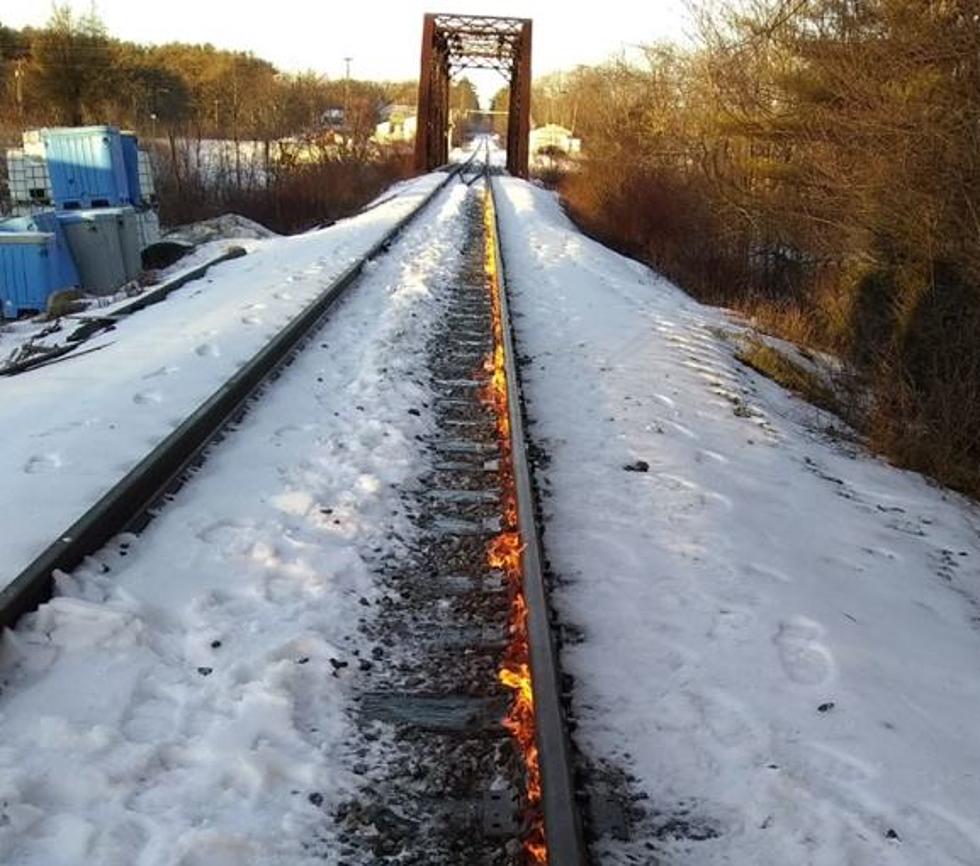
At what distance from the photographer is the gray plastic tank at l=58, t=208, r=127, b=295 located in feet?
50.1

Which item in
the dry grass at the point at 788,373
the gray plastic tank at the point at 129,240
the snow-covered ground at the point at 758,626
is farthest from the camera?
the gray plastic tank at the point at 129,240

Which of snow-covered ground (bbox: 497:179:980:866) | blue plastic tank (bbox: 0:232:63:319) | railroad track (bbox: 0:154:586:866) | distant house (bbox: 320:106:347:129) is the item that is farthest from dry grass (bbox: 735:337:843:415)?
distant house (bbox: 320:106:347:129)

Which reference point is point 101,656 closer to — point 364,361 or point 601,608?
point 601,608

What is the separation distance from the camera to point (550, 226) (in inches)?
802

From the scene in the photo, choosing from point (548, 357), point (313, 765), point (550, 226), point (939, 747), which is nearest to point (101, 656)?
point (313, 765)

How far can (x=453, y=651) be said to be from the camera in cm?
346

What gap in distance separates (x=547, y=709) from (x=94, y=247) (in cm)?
1485

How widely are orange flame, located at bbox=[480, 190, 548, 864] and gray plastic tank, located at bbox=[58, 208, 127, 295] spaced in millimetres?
10958

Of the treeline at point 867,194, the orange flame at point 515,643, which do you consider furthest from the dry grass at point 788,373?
the orange flame at point 515,643

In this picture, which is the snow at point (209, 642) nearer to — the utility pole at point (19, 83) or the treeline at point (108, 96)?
the treeline at point (108, 96)

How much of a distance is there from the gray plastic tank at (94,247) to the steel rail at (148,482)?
29.3 ft

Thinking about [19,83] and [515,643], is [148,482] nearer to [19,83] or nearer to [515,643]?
[515,643]

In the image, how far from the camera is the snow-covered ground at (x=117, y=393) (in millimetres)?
4395

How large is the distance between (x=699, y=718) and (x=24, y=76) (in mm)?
50173
